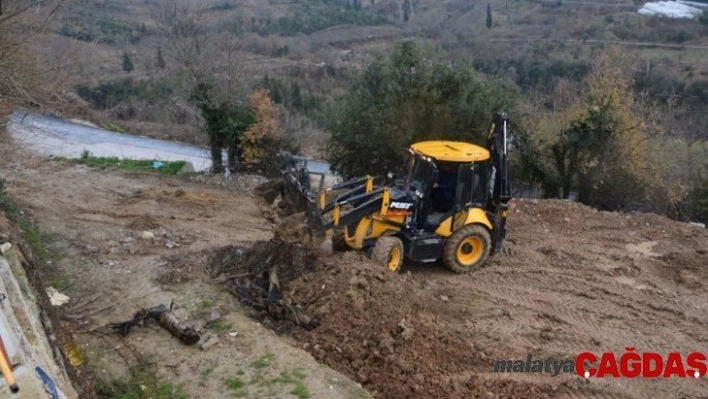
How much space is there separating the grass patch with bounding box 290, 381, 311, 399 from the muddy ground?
7 cm

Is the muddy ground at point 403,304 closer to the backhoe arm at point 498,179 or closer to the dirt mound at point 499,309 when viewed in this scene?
the dirt mound at point 499,309

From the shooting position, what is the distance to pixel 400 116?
54.7ft

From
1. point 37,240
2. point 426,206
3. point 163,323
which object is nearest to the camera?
point 163,323

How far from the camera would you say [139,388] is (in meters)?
6.53

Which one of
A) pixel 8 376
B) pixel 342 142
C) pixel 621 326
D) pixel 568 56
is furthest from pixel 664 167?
pixel 568 56

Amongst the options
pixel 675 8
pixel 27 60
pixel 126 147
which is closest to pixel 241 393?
pixel 27 60

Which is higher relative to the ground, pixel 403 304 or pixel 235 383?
pixel 403 304

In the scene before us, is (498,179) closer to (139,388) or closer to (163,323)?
(163,323)

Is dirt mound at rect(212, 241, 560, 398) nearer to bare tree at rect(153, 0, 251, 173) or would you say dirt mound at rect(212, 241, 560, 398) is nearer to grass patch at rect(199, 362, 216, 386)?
grass patch at rect(199, 362, 216, 386)

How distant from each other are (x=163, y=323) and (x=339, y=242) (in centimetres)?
312

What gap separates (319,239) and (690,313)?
18.9 feet

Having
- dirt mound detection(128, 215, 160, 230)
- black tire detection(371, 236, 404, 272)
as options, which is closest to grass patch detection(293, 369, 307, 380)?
black tire detection(371, 236, 404, 272)

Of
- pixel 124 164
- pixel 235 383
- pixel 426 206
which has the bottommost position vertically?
pixel 124 164

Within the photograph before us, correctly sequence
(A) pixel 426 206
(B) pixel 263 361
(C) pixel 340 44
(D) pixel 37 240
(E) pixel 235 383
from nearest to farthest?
(E) pixel 235 383
(B) pixel 263 361
(A) pixel 426 206
(D) pixel 37 240
(C) pixel 340 44
